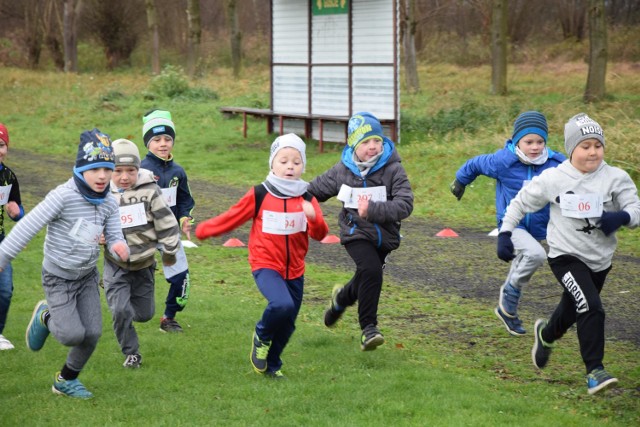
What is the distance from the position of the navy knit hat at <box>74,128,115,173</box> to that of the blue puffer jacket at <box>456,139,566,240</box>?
3.44 meters

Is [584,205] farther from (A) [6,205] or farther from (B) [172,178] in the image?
(A) [6,205]

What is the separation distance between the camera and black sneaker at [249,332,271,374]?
6887 mm

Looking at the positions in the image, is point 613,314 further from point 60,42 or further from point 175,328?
point 60,42

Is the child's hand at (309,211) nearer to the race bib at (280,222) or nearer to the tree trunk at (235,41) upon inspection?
the race bib at (280,222)

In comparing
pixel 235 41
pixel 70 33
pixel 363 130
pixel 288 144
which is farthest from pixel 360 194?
pixel 70 33

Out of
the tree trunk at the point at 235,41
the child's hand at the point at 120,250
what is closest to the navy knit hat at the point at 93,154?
the child's hand at the point at 120,250

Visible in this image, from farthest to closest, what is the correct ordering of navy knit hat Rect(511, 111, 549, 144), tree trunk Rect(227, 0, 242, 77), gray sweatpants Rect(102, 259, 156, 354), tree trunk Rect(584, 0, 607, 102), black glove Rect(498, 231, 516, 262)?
tree trunk Rect(227, 0, 242, 77), tree trunk Rect(584, 0, 607, 102), navy knit hat Rect(511, 111, 549, 144), gray sweatpants Rect(102, 259, 156, 354), black glove Rect(498, 231, 516, 262)

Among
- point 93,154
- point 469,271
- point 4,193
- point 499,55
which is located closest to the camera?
point 93,154

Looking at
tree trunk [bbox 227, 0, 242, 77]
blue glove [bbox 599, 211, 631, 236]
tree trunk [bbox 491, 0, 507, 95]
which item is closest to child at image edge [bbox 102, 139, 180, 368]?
blue glove [bbox 599, 211, 631, 236]

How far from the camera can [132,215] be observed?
7.46m

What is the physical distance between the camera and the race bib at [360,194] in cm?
747

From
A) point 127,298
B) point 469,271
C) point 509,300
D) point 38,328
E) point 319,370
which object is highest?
point 127,298

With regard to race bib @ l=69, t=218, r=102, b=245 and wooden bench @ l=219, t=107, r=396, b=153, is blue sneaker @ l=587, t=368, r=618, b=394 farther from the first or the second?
wooden bench @ l=219, t=107, r=396, b=153

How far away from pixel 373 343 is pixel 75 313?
2261 millimetres
